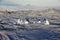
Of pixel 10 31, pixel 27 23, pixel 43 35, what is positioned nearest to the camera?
pixel 43 35

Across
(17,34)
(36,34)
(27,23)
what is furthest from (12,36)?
(27,23)

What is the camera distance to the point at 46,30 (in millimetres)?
15781

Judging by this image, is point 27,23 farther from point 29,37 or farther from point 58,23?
point 29,37

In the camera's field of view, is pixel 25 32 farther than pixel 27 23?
No

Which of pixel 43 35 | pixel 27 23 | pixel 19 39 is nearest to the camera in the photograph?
pixel 19 39

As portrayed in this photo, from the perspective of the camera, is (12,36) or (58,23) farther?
(58,23)

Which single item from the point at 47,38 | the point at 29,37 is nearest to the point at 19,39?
the point at 29,37

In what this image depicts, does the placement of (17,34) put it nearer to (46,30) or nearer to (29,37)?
(29,37)

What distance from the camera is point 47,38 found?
45.2 ft

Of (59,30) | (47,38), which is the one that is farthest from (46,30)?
(47,38)

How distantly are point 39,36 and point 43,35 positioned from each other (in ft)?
1.28

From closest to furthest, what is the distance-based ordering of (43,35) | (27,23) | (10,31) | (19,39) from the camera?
1. (19,39)
2. (43,35)
3. (10,31)
4. (27,23)

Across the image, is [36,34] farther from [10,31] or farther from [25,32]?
[10,31]

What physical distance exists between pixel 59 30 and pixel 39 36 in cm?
231
